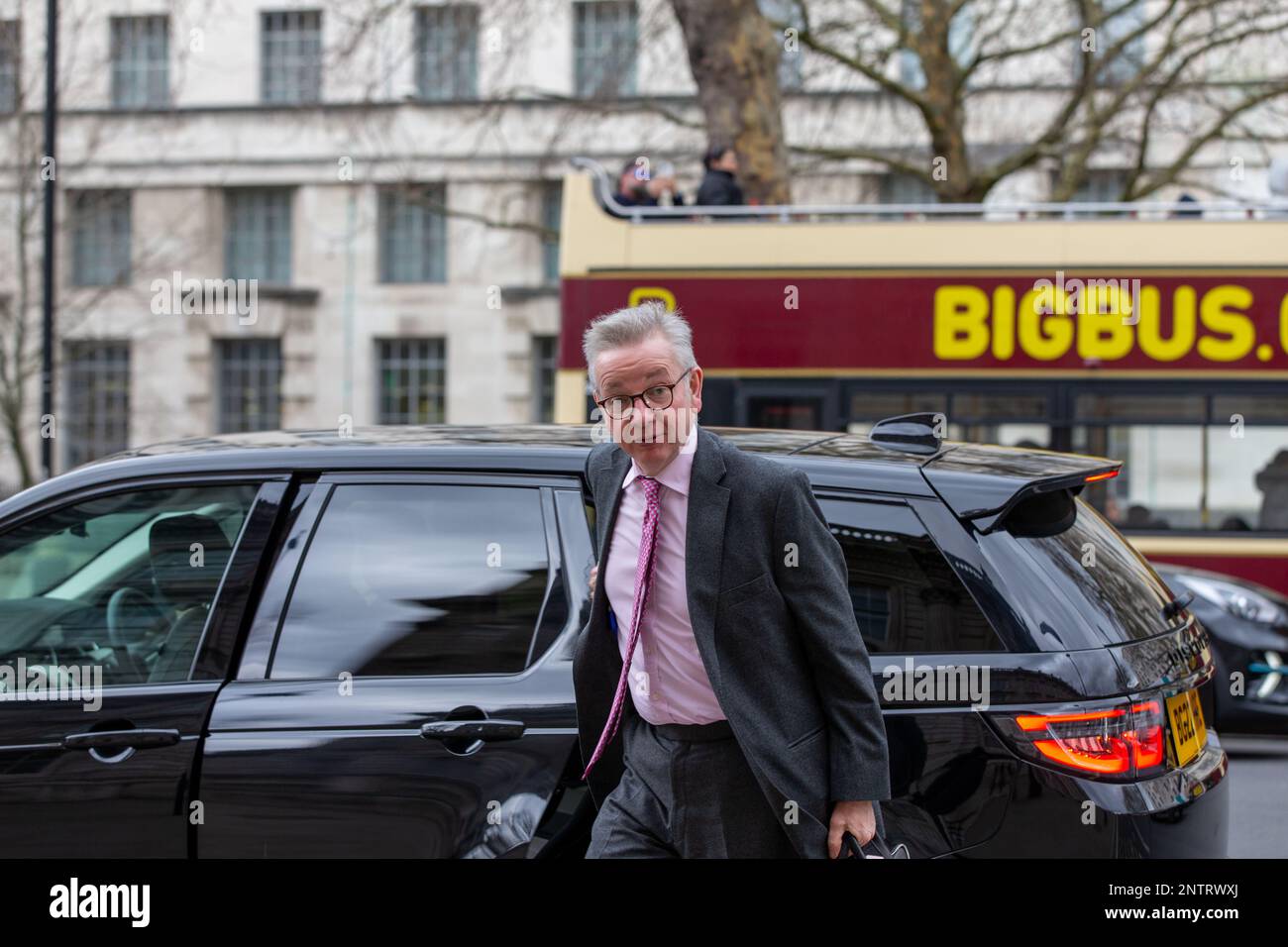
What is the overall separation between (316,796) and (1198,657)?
210 centimetres

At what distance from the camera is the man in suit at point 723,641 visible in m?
2.66

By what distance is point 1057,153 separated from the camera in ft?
59.2

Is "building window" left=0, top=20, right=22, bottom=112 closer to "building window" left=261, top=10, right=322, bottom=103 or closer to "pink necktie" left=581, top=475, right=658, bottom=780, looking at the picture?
"building window" left=261, top=10, right=322, bottom=103

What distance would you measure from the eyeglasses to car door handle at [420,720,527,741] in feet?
2.78

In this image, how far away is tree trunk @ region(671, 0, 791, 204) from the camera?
14.7m

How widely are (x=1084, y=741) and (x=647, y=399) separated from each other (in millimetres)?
1199

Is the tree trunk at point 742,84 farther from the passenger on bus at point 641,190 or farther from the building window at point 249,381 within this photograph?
the building window at point 249,381

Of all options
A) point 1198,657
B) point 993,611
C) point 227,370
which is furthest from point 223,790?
point 227,370

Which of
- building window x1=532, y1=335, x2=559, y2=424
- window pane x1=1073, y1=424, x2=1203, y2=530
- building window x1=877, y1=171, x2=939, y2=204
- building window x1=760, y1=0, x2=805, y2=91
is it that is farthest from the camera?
building window x1=532, y1=335, x2=559, y2=424

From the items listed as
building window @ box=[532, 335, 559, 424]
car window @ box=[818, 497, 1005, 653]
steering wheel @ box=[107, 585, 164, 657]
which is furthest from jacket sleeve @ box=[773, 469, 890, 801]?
building window @ box=[532, 335, 559, 424]

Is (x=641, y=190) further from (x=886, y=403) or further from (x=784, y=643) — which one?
(x=784, y=643)

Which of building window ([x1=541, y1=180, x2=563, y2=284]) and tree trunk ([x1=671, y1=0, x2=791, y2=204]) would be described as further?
building window ([x1=541, y1=180, x2=563, y2=284])
